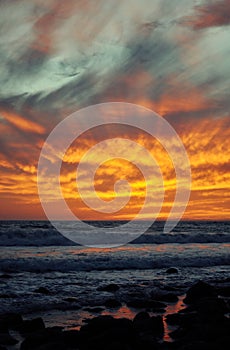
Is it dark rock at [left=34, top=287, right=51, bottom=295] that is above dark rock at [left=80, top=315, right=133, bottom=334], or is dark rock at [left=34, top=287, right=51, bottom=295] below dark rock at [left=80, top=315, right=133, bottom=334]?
below

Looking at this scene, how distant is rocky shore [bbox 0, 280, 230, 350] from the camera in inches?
273

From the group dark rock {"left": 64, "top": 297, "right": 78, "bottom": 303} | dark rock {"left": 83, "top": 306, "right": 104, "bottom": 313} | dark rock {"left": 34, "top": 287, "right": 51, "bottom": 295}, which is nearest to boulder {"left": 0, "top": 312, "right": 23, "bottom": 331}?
dark rock {"left": 83, "top": 306, "right": 104, "bottom": 313}

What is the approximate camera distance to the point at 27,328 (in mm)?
8352

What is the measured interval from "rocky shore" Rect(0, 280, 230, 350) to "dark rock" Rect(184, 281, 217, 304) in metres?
1.87

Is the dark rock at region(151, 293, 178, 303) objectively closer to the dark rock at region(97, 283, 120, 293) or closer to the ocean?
the ocean

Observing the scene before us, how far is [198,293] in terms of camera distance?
1193 cm

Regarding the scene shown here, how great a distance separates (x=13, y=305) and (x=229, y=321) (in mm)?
5773

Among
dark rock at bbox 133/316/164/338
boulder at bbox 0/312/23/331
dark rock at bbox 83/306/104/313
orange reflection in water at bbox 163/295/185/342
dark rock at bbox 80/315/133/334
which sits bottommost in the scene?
orange reflection in water at bbox 163/295/185/342

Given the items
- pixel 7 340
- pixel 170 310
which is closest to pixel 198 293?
pixel 170 310

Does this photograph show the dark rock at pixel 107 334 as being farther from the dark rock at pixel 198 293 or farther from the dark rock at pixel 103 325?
the dark rock at pixel 198 293

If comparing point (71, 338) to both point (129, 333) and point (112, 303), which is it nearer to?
point (129, 333)

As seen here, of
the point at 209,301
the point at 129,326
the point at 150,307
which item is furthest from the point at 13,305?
the point at 209,301

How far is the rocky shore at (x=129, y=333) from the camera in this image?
22.7 ft

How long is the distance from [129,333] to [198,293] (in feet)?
17.0
